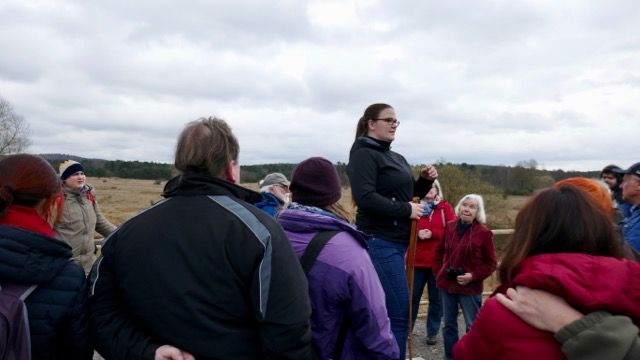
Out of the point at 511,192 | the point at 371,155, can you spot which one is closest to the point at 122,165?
the point at 511,192

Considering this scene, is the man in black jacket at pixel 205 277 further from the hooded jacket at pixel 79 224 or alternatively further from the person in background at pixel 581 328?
the hooded jacket at pixel 79 224

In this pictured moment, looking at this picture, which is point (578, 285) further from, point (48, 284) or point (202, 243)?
point (48, 284)

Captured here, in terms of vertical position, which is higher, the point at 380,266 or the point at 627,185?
the point at 627,185

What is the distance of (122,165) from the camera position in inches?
2441

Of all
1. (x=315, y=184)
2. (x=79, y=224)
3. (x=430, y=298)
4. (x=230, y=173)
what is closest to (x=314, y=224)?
(x=315, y=184)

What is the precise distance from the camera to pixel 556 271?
1464 millimetres

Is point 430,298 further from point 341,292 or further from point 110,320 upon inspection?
point 110,320

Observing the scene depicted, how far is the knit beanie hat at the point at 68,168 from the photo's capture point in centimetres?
446

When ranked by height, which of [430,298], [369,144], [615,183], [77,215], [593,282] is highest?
[369,144]

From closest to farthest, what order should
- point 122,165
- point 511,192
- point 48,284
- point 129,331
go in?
point 129,331 → point 48,284 → point 511,192 → point 122,165

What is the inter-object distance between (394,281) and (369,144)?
40.2 inches

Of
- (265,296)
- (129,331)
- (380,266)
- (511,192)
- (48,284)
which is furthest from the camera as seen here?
(511,192)

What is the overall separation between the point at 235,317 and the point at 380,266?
1779 millimetres

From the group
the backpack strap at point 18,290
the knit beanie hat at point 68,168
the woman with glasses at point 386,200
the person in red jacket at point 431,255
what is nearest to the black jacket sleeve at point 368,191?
the woman with glasses at point 386,200
